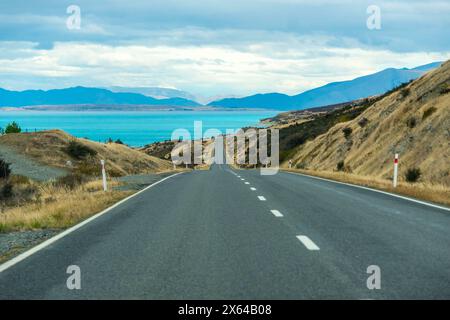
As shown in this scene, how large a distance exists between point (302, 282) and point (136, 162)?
6793 cm

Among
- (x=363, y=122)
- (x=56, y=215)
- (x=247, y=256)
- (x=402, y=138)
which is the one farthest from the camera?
(x=363, y=122)

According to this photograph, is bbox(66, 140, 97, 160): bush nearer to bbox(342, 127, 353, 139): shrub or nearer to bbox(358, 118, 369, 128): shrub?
bbox(342, 127, 353, 139): shrub

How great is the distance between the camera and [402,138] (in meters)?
38.0

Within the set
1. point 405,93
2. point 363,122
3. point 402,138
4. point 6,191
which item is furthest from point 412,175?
point 363,122

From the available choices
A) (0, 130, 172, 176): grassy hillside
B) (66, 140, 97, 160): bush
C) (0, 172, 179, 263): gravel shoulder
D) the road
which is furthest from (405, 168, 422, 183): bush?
(66, 140, 97, 160): bush

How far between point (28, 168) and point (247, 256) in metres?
37.6

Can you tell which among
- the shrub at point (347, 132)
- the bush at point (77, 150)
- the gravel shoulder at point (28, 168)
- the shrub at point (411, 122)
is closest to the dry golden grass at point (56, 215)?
the gravel shoulder at point (28, 168)

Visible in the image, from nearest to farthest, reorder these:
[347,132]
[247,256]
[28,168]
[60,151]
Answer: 1. [247,256]
2. [28,168]
3. [347,132]
4. [60,151]

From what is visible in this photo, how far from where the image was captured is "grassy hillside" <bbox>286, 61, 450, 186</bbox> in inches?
1252

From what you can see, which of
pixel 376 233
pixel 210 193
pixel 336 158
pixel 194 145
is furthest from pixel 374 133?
pixel 194 145

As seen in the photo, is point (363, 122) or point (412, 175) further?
point (363, 122)

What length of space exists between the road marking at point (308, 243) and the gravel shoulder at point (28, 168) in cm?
2919

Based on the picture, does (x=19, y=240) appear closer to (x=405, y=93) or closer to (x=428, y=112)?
(x=428, y=112)

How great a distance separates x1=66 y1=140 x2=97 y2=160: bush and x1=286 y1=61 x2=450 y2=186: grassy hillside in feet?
74.0
